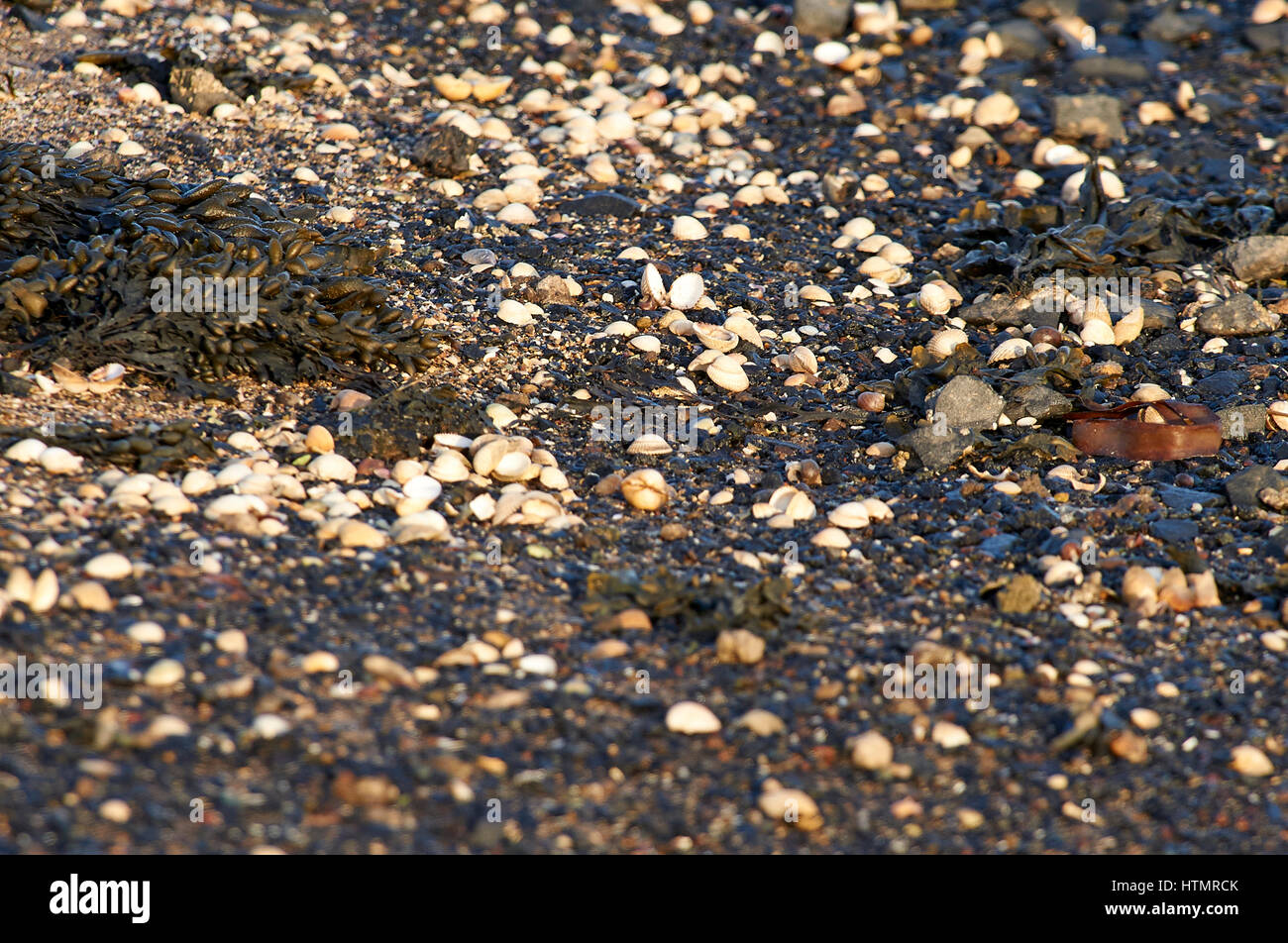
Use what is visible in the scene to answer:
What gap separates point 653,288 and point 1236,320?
112 inches

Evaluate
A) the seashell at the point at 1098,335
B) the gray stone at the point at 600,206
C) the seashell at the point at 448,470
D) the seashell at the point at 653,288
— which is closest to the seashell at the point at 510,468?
the seashell at the point at 448,470

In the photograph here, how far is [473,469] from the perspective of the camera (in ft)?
14.3

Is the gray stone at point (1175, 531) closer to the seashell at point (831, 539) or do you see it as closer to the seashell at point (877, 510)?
the seashell at point (877, 510)

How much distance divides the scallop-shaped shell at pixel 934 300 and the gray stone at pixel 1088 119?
244 cm

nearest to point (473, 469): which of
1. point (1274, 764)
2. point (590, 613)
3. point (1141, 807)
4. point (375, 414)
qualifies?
point (375, 414)

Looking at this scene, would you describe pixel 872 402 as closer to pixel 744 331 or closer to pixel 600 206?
pixel 744 331

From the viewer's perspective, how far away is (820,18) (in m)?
8.49

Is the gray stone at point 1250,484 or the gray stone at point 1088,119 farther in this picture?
the gray stone at point 1088,119

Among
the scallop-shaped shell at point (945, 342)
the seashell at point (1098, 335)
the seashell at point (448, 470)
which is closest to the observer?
the seashell at point (448, 470)

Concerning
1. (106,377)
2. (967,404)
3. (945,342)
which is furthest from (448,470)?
(945,342)

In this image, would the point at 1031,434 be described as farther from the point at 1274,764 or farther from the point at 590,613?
the point at 590,613

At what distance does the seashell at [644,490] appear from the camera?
169 inches

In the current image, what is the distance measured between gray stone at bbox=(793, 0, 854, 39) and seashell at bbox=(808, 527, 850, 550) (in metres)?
5.55

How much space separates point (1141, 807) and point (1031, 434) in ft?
6.47
